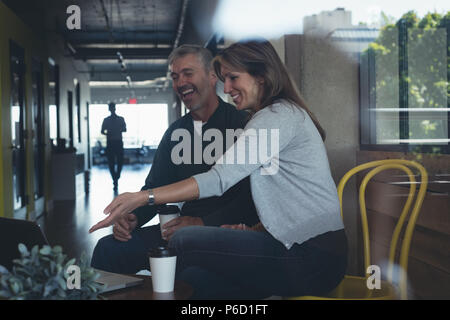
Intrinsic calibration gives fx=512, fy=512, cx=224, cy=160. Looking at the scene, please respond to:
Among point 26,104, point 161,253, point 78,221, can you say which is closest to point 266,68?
point 161,253

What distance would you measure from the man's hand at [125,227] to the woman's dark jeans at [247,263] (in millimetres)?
474

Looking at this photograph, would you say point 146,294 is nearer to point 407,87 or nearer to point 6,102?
point 407,87

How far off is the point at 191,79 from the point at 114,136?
4.95 metres

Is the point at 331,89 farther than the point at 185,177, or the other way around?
the point at 331,89

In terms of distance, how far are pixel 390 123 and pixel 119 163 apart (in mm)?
6160

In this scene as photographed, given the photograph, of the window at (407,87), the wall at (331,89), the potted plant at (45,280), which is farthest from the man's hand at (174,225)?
the wall at (331,89)

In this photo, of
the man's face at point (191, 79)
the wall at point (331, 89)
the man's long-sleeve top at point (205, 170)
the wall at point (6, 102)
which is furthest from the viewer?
the wall at point (6, 102)

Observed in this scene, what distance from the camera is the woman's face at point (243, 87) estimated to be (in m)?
1.54

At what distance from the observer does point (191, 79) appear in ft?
7.37

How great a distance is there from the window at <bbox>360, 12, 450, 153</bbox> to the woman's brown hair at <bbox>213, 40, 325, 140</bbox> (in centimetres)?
106

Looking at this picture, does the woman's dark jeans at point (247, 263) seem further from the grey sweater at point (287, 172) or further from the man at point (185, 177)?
the man at point (185, 177)

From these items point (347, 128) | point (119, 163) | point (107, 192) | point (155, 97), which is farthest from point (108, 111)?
point (155, 97)

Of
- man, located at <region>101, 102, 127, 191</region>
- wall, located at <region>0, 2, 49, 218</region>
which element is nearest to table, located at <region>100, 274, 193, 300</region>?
wall, located at <region>0, 2, 49, 218</region>

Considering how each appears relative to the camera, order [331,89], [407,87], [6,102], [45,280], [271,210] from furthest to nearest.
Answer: [6,102]
[331,89]
[407,87]
[271,210]
[45,280]
